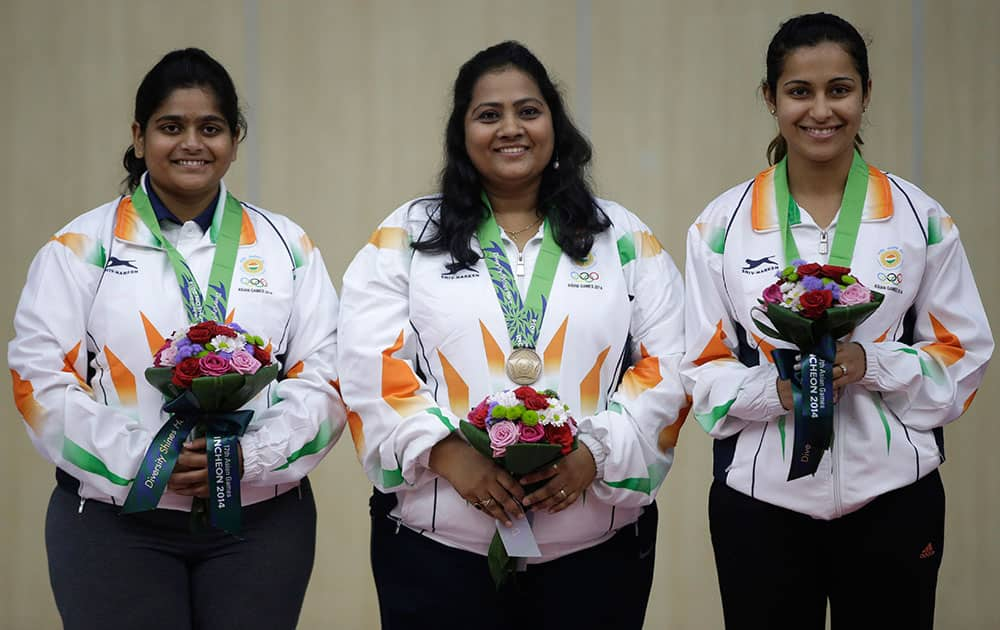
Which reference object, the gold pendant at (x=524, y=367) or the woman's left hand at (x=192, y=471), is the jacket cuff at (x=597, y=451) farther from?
the woman's left hand at (x=192, y=471)

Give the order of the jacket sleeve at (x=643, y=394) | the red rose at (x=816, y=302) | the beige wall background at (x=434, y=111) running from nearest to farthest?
the red rose at (x=816, y=302), the jacket sleeve at (x=643, y=394), the beige wall background at (x=434, y=111)

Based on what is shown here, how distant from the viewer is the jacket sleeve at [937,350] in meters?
2.60

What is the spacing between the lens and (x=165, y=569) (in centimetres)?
266

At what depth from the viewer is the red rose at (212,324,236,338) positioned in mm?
2612

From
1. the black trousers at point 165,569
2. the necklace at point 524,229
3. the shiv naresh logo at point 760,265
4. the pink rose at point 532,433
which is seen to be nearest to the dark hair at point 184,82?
the necklace at point 524,229

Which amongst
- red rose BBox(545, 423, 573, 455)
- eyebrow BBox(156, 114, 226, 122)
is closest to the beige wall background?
eyebrow BBox(156, 114, 226, 122)

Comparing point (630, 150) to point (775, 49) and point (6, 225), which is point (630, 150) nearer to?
point (775, 49)

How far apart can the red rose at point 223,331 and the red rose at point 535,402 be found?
0.71 metres

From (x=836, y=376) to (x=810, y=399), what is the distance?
0.09m

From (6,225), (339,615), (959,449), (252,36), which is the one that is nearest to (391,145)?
(252,36)

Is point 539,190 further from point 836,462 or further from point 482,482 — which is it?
point 836,462

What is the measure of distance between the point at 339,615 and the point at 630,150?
2.40m

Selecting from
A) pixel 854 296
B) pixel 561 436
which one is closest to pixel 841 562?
pixel 854 296

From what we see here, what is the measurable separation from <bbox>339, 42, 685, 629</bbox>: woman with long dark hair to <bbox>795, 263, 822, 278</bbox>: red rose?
1.39 ft
